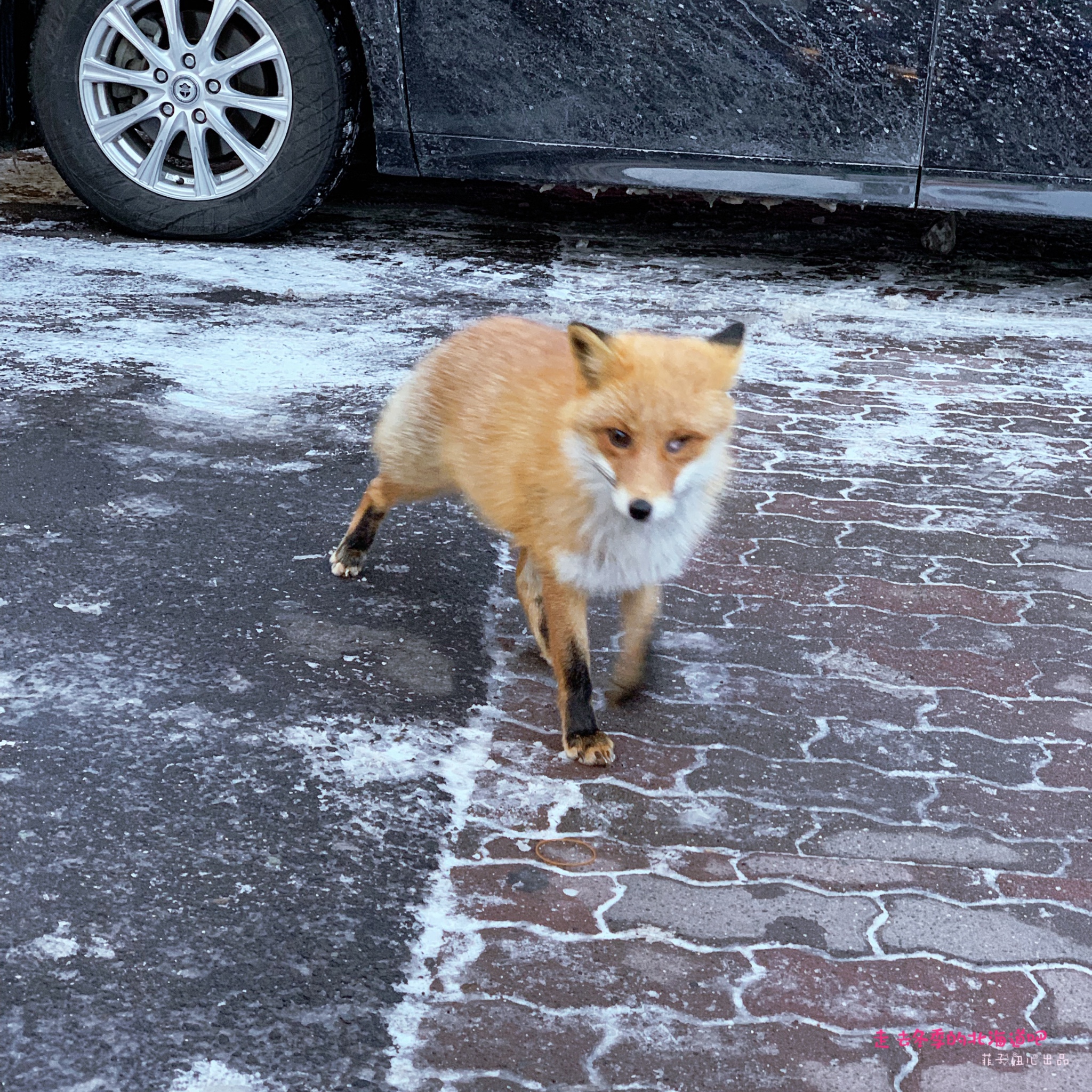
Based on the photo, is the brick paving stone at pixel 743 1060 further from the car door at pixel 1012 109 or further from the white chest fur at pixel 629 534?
the car door at pixel 1012 109

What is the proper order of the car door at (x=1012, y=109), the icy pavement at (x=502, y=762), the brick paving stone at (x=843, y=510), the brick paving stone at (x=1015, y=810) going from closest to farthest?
the icy pavement at (x=502, y=762)
the brick paving stone at (x=1015, y=810)
the brick paving stone at (x=843, y=510)
the car door at (x=1012, y=109)

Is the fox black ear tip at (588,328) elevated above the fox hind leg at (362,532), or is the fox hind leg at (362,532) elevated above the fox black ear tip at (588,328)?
the fox black ear tip at (588,328)

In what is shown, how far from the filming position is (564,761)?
304cm

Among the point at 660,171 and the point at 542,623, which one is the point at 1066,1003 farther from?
the point at 660,171

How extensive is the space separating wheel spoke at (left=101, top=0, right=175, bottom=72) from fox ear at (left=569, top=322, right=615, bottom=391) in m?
4.35

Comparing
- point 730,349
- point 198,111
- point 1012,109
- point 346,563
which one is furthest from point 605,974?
point 198,111

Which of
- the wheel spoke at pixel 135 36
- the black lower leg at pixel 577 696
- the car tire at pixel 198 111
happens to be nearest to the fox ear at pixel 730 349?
the black lower leg at pixel 577 696

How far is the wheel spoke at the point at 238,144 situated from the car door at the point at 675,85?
0.77 metres

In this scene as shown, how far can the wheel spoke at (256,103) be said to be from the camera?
21.1 ft

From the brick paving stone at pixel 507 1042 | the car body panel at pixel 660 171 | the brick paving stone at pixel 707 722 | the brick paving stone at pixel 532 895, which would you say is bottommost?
the brick paving stone at pixel 707 722

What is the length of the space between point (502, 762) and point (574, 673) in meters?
0.26

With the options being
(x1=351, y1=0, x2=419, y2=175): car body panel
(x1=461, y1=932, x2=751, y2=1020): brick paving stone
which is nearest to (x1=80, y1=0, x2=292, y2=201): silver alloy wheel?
(x1=351, y1=0, x2=419, y2=175): car body panel

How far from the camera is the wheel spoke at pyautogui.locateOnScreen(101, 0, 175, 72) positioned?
638cm

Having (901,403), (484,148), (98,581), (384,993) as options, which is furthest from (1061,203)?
(384,993)
